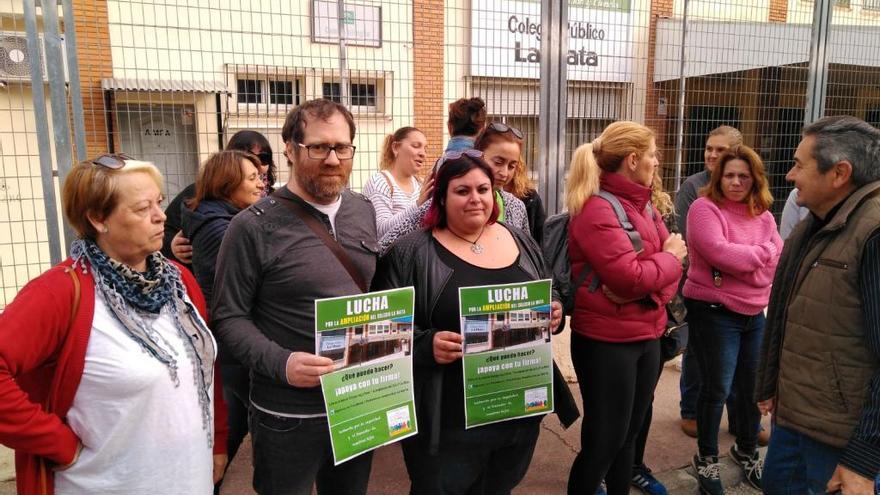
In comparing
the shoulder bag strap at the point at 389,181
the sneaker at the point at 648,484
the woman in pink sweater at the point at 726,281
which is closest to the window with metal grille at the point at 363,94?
the shoulder bag strap at the point at 389,181

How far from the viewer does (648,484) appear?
3.41m

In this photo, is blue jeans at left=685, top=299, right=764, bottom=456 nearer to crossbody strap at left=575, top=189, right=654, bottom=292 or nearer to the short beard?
crossbody strap at left=575, top=189, right=654, bottom=292

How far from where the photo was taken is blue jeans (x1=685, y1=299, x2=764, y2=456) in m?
3.35

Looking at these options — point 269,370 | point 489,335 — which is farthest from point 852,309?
point 269,370

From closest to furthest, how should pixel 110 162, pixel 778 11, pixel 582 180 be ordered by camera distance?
pixel 110 162 → pixel 582 180 → pixel 778 11

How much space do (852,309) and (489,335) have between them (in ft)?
4.03

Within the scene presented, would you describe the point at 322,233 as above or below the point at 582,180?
below

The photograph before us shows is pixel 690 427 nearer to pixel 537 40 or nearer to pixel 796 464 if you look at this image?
pixel 796 464

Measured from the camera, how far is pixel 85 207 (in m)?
1.77

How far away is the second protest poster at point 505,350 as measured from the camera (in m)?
2.21

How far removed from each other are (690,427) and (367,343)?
3.02m

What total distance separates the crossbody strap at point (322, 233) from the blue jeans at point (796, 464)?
1.76 m

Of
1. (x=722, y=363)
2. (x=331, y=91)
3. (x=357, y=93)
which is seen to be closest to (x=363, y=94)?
(x=357, y=93)

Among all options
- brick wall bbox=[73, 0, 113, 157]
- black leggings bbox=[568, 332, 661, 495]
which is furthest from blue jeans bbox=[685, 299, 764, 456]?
brick wall bbox=[73, 0, 113, 157]
